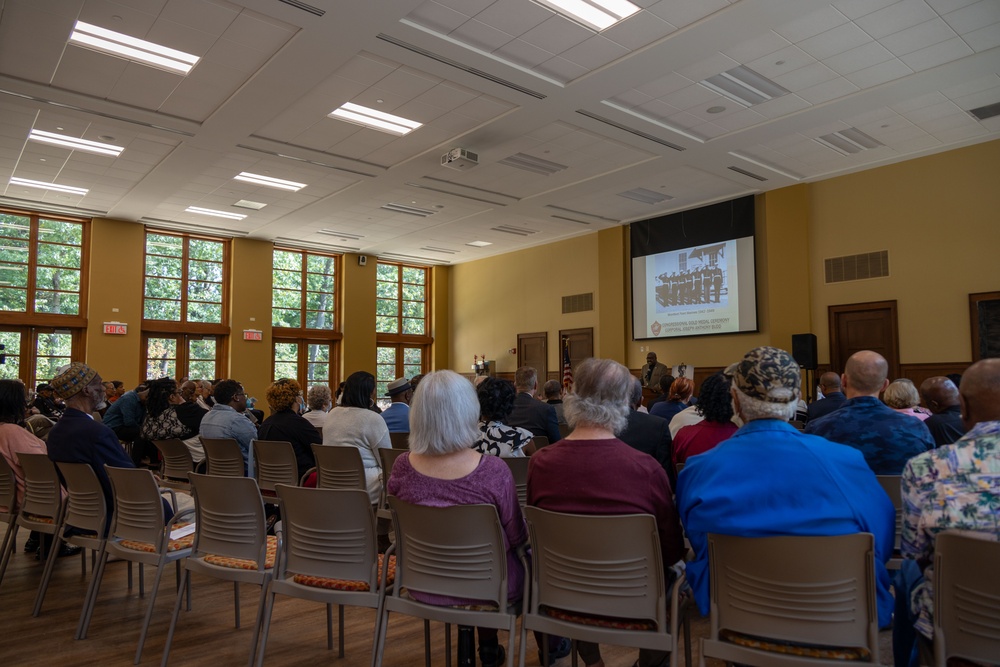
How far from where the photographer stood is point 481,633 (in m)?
2.53

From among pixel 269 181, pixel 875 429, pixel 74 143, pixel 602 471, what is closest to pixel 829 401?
pixel 875 429

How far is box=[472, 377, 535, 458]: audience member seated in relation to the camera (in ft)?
11.8

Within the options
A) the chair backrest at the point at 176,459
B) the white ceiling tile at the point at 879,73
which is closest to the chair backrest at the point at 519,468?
the chair backrest at the point at 176,459

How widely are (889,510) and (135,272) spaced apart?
14.6 metres

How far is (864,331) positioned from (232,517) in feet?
33.9

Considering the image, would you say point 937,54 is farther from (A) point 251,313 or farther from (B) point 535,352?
(A) point 251,313

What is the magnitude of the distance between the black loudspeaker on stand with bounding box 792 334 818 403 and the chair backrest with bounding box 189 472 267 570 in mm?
9560

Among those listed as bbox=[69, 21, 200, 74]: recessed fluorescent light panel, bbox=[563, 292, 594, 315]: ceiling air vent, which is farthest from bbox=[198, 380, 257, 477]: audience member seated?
bbox=[563, 292, 594, 315]: ceiling air vent

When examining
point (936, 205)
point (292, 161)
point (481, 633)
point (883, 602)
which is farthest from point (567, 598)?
point (936, 205)

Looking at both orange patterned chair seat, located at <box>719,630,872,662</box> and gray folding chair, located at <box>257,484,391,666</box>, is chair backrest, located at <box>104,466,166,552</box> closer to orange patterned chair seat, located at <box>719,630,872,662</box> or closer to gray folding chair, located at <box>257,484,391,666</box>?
gray folding chair, located at <box>257,484,391,666</box>

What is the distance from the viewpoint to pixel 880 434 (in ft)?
9.25

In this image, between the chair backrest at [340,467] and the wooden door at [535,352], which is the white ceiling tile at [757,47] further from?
the wooden door at [535,352]

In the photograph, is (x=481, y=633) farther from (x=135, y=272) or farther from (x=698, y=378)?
(x=135, y=272)

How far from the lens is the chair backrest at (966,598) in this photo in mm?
1620
